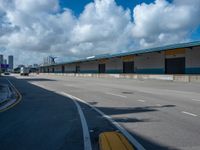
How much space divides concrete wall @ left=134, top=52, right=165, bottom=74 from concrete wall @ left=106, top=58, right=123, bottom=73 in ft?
26.5

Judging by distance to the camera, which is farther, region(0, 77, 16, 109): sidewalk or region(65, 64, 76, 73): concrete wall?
region(65, 64, 76, 73): concrete wall

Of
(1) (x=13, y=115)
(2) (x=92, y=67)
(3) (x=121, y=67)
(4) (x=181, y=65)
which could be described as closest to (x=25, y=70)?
(2) (x=92, y=67)

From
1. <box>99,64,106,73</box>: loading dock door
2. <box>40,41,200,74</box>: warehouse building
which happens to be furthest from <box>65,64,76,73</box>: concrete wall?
<box>99,64,106,73</box>: loading dock door

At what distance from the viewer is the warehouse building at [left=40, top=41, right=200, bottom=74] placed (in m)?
47.1

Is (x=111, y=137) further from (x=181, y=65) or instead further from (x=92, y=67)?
(x=92, y=67)

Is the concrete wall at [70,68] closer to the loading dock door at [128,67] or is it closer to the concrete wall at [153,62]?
the concrete wall at [153,62]

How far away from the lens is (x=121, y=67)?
7131cm

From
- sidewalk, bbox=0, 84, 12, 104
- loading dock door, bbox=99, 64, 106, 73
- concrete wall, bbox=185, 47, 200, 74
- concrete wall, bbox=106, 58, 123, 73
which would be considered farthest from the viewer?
loading dock door, bbox=99, 64, 106, 73

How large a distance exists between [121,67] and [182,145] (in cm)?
6495

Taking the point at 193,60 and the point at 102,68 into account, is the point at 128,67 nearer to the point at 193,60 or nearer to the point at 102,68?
the point at 102,68

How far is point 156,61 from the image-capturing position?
56.6 m

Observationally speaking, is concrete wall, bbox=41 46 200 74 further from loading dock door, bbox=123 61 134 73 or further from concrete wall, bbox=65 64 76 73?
concrete wall, bbox=65 64 76 73

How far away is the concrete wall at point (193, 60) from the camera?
4619 cm

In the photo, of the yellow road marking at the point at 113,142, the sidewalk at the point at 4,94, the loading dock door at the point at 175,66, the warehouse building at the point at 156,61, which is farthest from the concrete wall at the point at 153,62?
the yellow road marking at the point at 113,142
